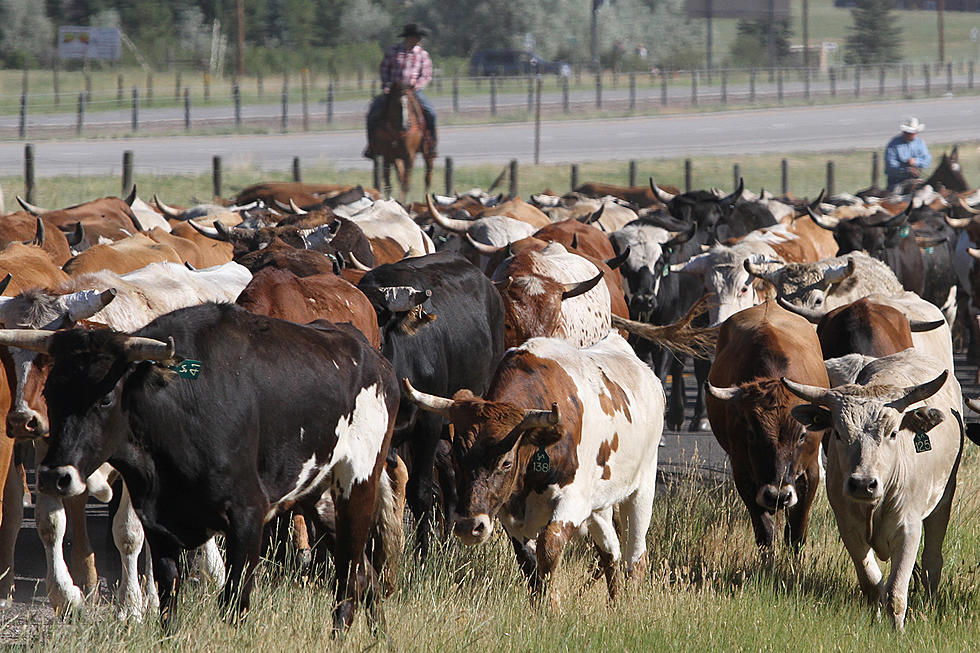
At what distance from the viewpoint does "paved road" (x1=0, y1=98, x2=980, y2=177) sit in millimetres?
35000

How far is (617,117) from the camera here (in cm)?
5028

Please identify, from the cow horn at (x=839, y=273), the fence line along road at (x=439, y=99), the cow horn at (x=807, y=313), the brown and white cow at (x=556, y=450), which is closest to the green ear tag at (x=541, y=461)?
the brown and white cow at (x=556, y=450)

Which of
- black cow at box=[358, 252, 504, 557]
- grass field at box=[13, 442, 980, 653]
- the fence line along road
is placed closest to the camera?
grass field at box=[13, 442, 980, 653]

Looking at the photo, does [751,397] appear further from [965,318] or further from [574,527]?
[965,318]

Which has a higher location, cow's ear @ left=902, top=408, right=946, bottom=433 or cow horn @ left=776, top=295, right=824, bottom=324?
cow horn @ left=776, top=295, right=824, bottom=324

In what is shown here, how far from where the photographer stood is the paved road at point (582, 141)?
115 ft

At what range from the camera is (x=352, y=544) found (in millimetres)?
6492

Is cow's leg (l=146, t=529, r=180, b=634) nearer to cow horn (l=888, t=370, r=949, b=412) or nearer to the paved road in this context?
cow horn (l=888, t=370, r=949, b=412)

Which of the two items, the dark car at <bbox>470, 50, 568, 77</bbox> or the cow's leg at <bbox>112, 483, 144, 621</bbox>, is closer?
the cow's leg at <bbox>112, 483, 144, 621</bbox>

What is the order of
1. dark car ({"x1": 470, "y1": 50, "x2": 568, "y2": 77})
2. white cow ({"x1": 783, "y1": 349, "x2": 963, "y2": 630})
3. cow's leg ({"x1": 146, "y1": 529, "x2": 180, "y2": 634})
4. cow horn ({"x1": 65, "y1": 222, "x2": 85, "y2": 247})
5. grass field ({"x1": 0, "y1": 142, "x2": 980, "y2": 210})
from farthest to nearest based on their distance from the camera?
1. dark car ({"x1": 470, "y1": 50, "x2": 568, "y2": 77})
2. grass field ({"x1": 0, "y1": 142, "x2": 980, "y2": 210})
3. cow horn ({"x1": 65, "y1": 222, "x2": 85, "y2": 247})
4. white cow ({"x1": 783, "y1": 349, "x2": 963, "y2": 630})
5. cow's leg ({"x1": 146, "y1": 529, "x2": 180, "y2": 634})

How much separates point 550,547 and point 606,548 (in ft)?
2.48

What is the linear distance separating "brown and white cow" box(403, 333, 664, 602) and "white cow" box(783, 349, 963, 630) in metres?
0.89

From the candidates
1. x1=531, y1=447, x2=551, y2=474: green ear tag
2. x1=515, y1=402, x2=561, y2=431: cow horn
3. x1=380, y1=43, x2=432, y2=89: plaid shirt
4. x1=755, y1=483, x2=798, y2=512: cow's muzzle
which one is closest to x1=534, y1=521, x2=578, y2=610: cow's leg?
x1=531, y1=447, x2=551, y2=474: green ear tag

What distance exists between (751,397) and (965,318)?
1043 centimetres
